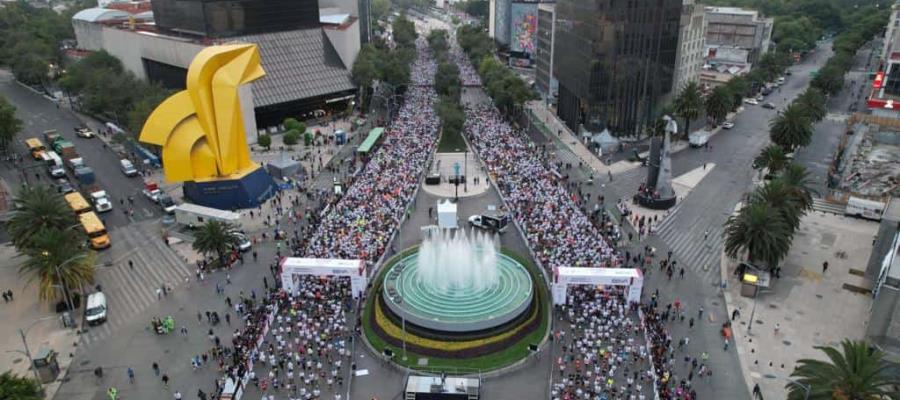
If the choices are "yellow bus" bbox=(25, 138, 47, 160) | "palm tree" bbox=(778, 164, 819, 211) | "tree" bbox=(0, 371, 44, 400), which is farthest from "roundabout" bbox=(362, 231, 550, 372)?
"yellow bus" bbox=(25, 138, 47, 160)

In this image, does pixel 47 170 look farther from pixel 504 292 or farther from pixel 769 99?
pixel 769 99

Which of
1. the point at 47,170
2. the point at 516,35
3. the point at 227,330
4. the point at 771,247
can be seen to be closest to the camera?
the point at 227,330

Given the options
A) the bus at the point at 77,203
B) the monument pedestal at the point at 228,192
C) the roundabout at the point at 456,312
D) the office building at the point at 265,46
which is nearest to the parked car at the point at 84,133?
the office building at the point at 265,46

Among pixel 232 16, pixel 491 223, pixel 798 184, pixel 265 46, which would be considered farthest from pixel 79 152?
pixel 798 184

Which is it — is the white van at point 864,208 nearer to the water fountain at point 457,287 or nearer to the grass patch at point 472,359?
the water fountain at point 457,287

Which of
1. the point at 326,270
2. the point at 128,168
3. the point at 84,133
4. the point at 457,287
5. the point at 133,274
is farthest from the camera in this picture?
the point at 84,133

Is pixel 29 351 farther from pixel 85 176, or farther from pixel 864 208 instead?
pixel 864 208

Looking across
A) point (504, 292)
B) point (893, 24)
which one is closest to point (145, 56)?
point (504, 292)
